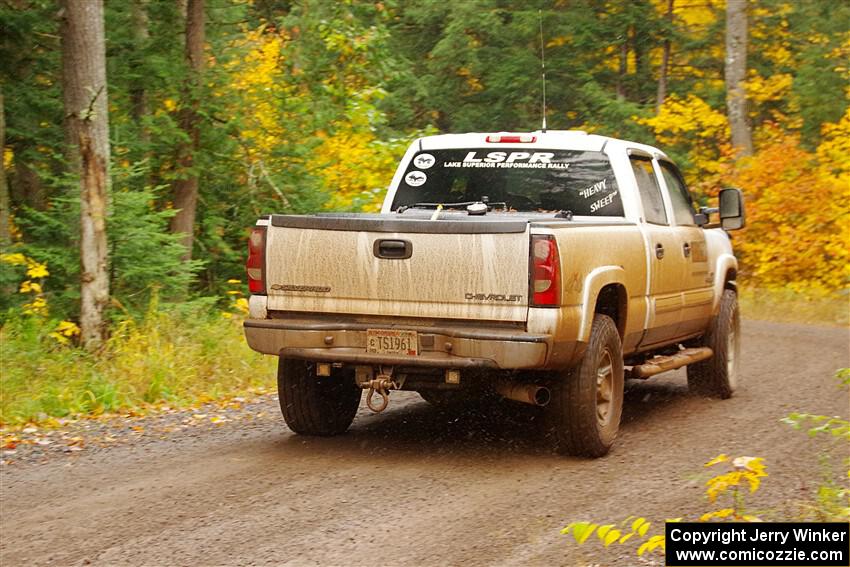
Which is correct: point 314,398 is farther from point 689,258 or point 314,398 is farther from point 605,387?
point 689,258

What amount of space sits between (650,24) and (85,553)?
2776cm

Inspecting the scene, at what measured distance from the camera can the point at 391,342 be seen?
23.2 ft

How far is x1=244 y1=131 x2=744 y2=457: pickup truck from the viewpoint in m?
6.85

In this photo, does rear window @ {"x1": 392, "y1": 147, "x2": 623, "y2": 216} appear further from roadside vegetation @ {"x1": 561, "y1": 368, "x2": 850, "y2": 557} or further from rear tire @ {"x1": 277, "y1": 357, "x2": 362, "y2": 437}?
roadside vegetation @ {"x1": 561, "y1": 368, "x2": 850, "y2": 557}

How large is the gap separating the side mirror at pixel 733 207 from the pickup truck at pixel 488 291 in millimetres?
1125

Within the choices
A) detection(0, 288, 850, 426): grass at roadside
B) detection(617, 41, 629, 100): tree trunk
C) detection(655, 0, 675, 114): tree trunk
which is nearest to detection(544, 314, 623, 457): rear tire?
detection(0, 288, 850, 426): grass at roadside

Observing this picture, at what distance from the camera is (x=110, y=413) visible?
944 cm

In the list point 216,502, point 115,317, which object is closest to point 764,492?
point 216,502

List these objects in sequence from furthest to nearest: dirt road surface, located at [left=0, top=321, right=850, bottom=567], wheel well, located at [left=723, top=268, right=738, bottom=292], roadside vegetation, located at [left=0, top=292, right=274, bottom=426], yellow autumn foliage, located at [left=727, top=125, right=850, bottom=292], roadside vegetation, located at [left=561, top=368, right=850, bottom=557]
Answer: yellow autumn foliage, located at [left=727, top=125, right=850, bottom=292] → wheel well, located at [left=723, top=268, right=738, bottom=292] → roadside vegetation, located at [left=0, top=292, right=274, bottom=426] → dirt road surface, located at [left=0, top=321, right=850, bottom=567] → roadside vegetation, located at [left=561, top=368, right=850, bottom=557]

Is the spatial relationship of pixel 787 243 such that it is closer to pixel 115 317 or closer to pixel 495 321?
pixel 115 317

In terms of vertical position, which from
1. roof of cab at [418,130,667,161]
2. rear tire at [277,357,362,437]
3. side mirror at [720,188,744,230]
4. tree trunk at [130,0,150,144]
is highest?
tree trunk at [130,0,150,144]

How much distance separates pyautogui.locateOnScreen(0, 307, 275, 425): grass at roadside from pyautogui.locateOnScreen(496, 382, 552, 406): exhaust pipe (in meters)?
3.64

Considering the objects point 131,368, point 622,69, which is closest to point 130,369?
point 131,368

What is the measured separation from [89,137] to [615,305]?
634cm
